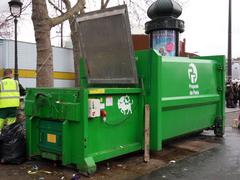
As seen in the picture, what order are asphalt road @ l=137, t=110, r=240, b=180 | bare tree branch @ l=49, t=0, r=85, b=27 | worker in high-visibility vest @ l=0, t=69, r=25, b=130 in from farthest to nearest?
1. bare tree branch @ l=49, t=0, r=85, b=27
2. worker in high-visibility vest @ l=0, t=69, r=25, b=130
3. asphalt road @ l=137, t=110, r=240, b=180

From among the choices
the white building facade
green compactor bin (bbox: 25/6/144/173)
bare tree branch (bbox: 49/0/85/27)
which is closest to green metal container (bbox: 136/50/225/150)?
green compactor bin (bbox: 25/6/144/173)

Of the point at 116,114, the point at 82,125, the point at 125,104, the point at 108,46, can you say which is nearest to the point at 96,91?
the point at 82,125

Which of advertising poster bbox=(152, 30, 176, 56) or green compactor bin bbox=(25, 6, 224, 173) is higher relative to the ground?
advertising poster bbox=(152, 30, 176, 56)

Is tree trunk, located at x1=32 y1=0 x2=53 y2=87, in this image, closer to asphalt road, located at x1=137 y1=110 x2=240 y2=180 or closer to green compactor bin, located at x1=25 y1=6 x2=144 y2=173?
green compactor bin, located at x1=25 y1=6 x2=144 y2=173

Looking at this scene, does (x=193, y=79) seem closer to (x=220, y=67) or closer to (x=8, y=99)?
(x=220, y=67)

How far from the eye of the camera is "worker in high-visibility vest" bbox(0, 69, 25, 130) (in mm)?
6637

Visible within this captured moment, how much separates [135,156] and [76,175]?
57.5 inches

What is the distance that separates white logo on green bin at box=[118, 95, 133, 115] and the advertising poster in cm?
293

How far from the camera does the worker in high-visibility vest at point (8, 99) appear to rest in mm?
6637

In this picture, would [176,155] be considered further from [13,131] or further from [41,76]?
[41,76]

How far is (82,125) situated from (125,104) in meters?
0.97

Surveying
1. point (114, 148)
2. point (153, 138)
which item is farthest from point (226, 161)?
point (114, 148)

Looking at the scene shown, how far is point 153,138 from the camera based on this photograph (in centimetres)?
601

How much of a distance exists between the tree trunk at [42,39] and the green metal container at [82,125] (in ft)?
11.2
